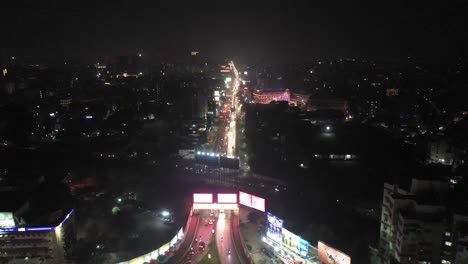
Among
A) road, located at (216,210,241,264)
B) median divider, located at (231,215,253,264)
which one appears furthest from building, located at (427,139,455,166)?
road, located at (216,210,241,264)

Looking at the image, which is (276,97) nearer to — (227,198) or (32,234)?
(227,198)

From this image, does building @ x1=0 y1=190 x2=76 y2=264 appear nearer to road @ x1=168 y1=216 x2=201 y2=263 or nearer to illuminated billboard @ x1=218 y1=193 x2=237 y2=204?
road @ x1=168 y1=216 x2=201 y2=263

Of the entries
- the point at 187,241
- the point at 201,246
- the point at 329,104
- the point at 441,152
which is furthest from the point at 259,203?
the point at 329,104

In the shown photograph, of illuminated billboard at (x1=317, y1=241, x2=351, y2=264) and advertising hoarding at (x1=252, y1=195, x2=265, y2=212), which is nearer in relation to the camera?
illuminated billboard at (x1=317, y1=241, x2=351, y2=264)

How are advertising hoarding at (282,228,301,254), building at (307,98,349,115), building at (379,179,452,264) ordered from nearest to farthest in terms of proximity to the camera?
building at (379,179,452,264) → advertising hoarding at (282,228,301,254) → building at (307,98,349,115)

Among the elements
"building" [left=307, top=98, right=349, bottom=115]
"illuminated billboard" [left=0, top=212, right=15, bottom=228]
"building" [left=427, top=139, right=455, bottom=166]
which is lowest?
"illuminated billboard" [left=0, top=212, right=15, bottom=228]

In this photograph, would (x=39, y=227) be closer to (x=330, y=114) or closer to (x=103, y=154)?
(x=103, y=154)

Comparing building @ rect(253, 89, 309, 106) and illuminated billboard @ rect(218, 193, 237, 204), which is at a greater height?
building @ rect(253, 89, 309, 106)

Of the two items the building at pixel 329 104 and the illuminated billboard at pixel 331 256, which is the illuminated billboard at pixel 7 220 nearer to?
the illuminated billboard at pixel 331 256
